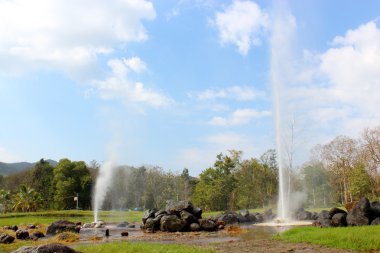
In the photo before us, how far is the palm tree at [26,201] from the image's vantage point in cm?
7431

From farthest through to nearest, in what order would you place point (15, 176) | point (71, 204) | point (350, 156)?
point (15, 176) → point (71, 204) → point (350, 156)

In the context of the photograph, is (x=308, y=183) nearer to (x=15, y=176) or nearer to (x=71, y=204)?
(x=71, y=204)

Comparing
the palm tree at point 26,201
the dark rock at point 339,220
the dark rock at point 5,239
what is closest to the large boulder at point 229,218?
the dark rock at point 339,220

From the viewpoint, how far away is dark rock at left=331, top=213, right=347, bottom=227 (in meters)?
24.9

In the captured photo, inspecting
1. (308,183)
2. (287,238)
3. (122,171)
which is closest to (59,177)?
(122,171)

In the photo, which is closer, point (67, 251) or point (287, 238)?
point (67, 251)

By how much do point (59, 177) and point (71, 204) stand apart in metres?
6.30

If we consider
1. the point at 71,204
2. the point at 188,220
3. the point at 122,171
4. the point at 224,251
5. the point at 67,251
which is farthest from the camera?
the point at 122,171

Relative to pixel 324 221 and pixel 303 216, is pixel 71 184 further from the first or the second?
pixel 324 221

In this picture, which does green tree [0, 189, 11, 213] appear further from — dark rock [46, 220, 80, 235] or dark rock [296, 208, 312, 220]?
dark rock [296, 208, 312, 220]

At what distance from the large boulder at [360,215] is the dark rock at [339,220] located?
0.94 feet

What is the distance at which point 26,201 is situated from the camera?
244ft

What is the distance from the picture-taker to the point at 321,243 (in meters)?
18.0

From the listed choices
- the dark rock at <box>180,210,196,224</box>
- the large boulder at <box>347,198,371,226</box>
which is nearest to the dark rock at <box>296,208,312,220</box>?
the dark rock at <box>180,210,196,224</box>
